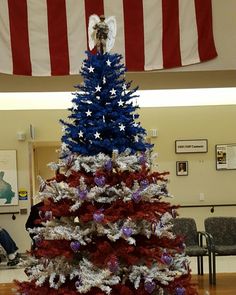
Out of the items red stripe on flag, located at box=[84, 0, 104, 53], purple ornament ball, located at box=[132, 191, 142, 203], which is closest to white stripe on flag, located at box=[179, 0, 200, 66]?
red stripe on flag, located at box=[84, 0, 104, 53]

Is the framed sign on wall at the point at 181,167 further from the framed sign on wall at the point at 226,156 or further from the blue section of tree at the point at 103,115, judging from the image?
the blue section of tree at the point at 103,115

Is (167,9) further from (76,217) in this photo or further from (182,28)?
(76,217)

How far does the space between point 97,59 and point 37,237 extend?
1.06m

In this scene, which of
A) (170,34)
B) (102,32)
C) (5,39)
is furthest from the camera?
(170,34)

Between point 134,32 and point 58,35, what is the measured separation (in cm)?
91

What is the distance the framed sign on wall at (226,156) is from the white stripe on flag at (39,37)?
4.15 meters

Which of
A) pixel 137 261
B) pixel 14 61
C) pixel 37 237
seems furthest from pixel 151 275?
pixel 14 61

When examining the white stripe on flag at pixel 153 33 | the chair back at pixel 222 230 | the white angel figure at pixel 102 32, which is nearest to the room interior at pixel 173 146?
the chair back at pixel 222 230

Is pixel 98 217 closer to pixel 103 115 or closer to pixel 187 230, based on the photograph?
pixel 103 115

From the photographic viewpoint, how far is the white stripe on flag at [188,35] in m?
5.02

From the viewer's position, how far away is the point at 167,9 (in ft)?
16.5

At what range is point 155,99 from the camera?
805 cm

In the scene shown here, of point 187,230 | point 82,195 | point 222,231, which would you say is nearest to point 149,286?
point 82,195

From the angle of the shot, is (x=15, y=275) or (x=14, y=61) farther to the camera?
(x=15, y=275)
